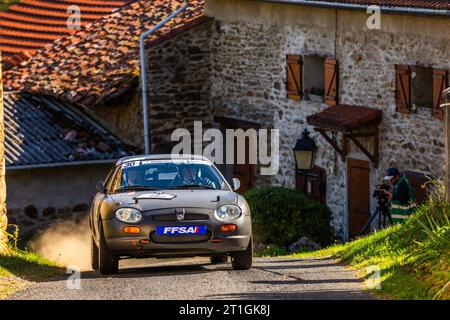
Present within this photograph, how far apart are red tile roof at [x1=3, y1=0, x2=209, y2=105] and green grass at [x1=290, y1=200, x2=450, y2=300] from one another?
13.8 metres

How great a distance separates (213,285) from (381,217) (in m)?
11.5

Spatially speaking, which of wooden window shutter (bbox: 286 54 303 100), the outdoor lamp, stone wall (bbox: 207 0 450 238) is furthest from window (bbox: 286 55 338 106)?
the outdoor lamp

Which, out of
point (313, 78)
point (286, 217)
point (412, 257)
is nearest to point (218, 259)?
point (412, 257)

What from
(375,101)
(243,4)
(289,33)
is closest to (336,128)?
(375,101)

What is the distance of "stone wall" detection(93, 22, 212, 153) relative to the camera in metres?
29.0

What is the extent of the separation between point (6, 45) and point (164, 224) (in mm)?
21648

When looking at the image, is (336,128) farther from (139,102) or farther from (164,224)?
(164,224)

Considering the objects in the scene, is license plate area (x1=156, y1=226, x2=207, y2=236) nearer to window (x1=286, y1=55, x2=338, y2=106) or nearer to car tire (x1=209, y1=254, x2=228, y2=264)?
car tire (x1=209, y1=254, x2=228, y2=264)

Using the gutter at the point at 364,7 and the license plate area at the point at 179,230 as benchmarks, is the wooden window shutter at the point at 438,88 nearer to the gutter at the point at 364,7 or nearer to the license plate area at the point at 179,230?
the gutter at the point at 364,7

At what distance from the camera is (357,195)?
24578mm

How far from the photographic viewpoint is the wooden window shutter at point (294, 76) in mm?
26500

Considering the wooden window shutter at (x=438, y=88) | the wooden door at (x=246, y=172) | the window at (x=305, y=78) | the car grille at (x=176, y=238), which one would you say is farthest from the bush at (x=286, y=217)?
the car grille at (x=176, y=238)

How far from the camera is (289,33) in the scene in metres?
26.6

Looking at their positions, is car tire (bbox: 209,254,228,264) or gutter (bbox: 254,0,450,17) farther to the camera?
gutter (bbox: 254,0,450,17)
